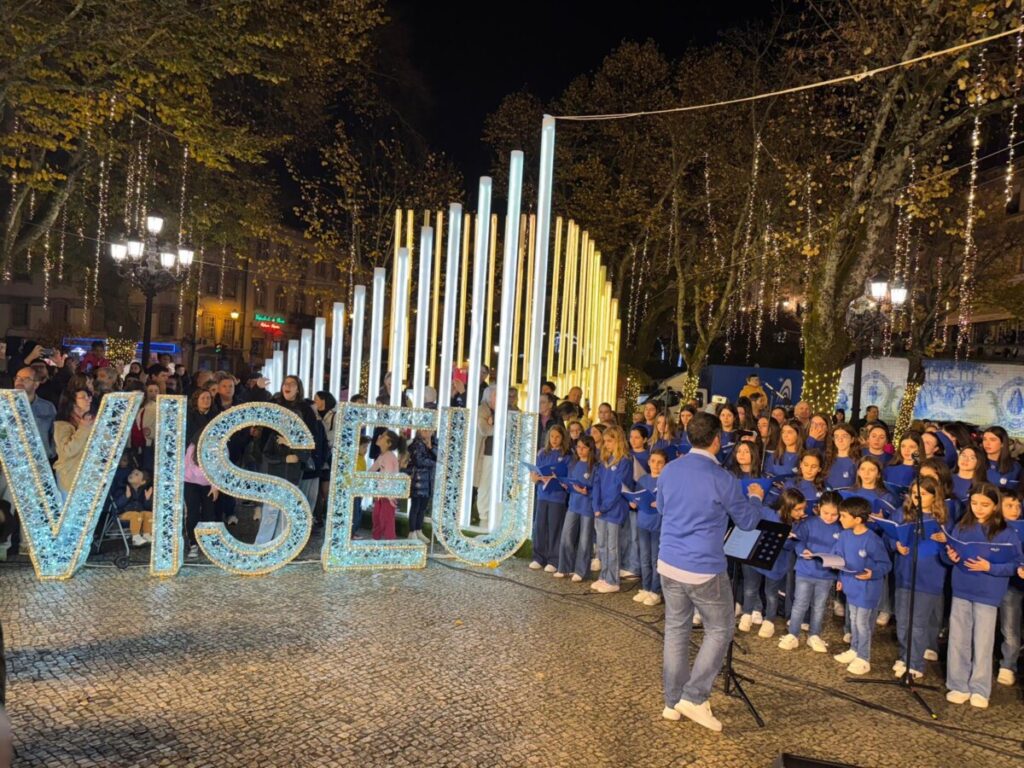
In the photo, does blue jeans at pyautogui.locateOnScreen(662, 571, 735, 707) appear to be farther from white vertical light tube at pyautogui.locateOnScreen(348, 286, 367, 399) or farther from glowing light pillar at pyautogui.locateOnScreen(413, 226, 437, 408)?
white vertical light tube at pyautogui.locateOnScreen(348, 286, 367, 399)

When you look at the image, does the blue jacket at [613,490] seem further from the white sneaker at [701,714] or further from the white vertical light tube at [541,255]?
the white sneaker at [701,714]

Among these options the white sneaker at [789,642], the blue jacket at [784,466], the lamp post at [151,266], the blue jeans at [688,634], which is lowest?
the white sneaker at [789,642]

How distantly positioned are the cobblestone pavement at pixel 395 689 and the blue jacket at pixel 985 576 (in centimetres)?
85

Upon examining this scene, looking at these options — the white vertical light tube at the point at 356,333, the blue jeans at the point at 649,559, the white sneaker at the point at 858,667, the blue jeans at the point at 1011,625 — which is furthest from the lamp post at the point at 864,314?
the white sneaker at the point at 858,667

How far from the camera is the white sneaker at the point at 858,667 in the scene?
6578 mm

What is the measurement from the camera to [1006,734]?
5516 mm

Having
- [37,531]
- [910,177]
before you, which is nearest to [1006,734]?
[37,531]

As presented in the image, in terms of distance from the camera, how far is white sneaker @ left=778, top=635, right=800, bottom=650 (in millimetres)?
7109

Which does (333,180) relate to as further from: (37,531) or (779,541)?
(779,541)

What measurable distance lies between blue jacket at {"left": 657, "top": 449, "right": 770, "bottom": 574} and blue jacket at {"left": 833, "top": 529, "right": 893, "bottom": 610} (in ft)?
6.45

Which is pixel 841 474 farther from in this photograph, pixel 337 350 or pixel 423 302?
pixel 337 350

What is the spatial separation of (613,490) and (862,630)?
282 cm

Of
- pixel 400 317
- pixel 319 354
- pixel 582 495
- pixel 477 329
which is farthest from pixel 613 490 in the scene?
pixel 319 354

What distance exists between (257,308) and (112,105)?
49322 millimetres
